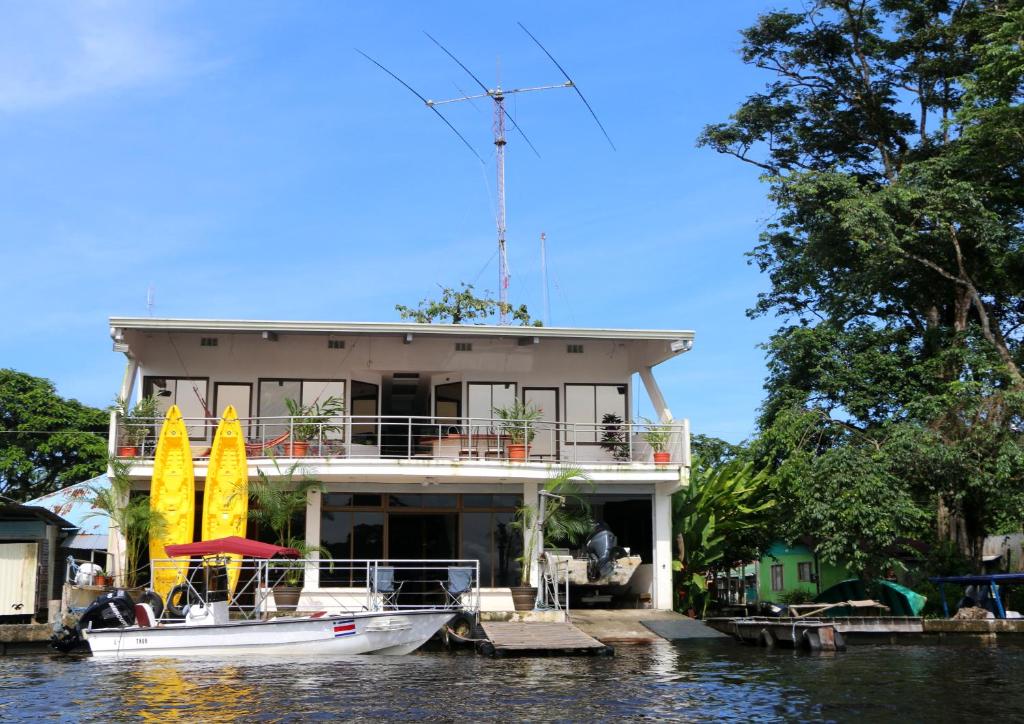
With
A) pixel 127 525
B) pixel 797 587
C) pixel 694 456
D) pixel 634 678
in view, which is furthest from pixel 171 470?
pixel 797 587

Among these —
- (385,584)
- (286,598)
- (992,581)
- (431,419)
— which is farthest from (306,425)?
(992,581)

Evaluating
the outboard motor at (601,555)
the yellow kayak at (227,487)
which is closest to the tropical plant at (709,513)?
the outboard motor at (601,555)

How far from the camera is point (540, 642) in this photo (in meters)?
19.0

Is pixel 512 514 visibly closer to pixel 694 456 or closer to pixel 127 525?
pixel 694 456

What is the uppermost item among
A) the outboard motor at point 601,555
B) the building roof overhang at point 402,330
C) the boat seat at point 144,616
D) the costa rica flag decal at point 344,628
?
the building roof overhang at point 402,330

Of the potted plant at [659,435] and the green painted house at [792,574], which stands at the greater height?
the potted plant at [659,435]

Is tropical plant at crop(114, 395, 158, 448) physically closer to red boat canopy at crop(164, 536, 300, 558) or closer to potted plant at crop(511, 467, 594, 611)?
red boat canopy at crop(164, 536, 300, 558)

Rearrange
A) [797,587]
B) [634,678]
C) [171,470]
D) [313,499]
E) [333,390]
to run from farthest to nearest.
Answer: [797,587] < [333,390] < [313,499] < [171,470] < [634,678]

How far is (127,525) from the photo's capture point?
2214cm

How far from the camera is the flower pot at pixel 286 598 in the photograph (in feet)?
71.8

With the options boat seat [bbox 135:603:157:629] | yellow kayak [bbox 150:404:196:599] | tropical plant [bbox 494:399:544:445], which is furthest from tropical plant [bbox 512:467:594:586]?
boat seat [bbox 135:603:157:629]

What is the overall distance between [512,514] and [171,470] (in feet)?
24.5

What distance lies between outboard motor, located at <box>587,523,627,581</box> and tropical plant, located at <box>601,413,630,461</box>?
2.61 meters

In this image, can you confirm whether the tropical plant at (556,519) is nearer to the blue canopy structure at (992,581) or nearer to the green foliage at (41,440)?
the blue canopy structure at (992,581)
